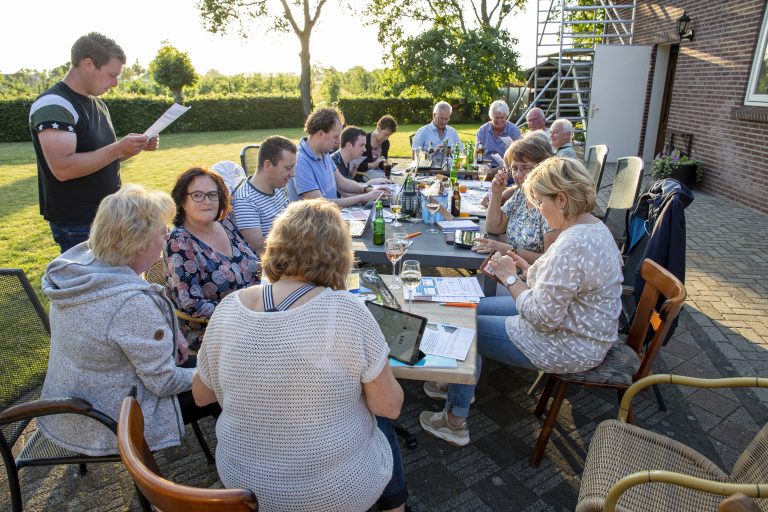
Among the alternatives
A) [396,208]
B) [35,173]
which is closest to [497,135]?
[396,208]

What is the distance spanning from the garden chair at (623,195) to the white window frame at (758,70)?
4013mm

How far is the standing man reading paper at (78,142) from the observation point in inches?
112

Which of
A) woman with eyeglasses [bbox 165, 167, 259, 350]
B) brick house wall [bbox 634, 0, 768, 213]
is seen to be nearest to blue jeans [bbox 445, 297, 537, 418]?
woman with eyeglasses [bbox 165, 167, 259, 350]

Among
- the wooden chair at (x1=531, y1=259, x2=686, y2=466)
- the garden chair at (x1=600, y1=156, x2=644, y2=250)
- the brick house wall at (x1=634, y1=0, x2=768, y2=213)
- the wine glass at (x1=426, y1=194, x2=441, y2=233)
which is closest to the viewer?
the wooden chair at (x1=531, y1=259, x2=686, y2=466)

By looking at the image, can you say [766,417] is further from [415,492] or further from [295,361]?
[295,361]

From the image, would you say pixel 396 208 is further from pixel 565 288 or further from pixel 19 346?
pixel 19 346

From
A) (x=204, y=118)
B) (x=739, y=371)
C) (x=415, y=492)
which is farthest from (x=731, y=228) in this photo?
(x=204, y=118)

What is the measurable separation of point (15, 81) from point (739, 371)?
35.9 metres

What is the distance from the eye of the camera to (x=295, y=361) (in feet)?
4.37

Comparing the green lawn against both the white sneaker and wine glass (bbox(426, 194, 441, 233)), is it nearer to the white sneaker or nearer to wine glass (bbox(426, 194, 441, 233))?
wine glass (bbox(426, 194, 441, 233))

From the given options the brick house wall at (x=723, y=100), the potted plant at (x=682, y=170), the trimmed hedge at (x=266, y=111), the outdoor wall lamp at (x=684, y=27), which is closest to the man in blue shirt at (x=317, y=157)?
the brick house wall at (x=723, y=100)

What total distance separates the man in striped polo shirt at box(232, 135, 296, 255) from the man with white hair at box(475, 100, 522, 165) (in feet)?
13.3

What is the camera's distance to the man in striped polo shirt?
325 centimetres

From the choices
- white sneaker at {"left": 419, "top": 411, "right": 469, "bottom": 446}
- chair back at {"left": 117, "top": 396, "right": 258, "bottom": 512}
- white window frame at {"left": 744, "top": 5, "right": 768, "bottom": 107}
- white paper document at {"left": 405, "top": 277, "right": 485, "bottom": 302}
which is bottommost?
white sneaker at {"left": 419, "top": 411, "right": 469, "bottom": 446}
